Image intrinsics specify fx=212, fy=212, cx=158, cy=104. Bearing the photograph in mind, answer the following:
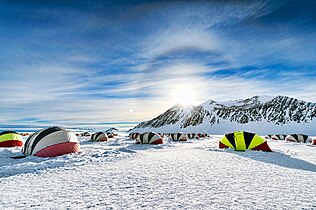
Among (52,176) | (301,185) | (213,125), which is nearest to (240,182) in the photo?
(301,185)

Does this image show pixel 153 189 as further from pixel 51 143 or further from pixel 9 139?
pixel 9 139

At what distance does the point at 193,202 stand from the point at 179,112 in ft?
561

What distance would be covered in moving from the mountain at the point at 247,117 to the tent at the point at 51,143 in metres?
104

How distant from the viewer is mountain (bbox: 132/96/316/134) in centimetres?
10238

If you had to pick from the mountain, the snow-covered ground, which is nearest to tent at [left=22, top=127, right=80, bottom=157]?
the snow-covered ground

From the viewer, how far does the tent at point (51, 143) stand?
12836 millimetres

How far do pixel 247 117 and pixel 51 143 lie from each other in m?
124

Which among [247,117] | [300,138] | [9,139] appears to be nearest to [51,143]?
[9,139]

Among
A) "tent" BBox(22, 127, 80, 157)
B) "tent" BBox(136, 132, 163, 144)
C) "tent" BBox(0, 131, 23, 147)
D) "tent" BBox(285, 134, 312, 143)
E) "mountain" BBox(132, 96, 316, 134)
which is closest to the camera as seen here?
"tent" BBox(22, 127, 80, 157)

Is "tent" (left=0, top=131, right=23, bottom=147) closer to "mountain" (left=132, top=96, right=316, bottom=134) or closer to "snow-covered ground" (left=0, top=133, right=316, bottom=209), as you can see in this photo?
"snow-covered ground" (left=0, top=133, right=316, bottom=209)

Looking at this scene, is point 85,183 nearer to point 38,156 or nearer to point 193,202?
point 193,202

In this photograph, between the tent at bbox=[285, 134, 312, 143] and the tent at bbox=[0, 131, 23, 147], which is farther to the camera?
the tent at bbox=[285, 134, 312, 143]

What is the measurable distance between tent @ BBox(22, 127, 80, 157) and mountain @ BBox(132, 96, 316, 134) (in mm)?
103684

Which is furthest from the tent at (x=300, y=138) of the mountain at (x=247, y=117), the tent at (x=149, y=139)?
the mountain at (x=247, y=117)
